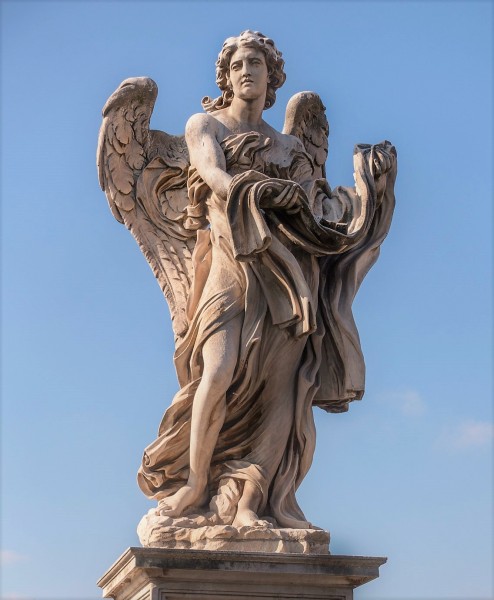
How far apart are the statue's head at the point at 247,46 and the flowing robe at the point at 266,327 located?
0.46 metres

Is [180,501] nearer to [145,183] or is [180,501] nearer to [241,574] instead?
[241,574]

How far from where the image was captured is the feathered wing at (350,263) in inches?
360

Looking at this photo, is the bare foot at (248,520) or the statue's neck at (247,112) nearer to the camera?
the bare foot at (248,520)

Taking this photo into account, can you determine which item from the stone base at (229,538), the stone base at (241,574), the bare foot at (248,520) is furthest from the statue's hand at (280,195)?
the stone base at (241,574)

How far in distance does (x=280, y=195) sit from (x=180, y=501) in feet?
6.76

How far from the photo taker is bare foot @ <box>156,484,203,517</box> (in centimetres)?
860

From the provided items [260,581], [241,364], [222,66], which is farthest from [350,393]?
[222,66]

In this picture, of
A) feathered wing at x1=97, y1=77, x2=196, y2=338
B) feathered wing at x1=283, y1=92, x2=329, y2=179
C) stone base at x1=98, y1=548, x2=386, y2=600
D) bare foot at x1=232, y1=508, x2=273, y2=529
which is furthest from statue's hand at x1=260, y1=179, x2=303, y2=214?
stone base at x1=98, y1=548, x2=386, y2=600

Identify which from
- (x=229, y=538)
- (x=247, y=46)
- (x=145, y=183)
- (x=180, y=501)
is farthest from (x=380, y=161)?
(x=229, y=538)

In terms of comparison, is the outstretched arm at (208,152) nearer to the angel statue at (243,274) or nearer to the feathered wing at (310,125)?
the angel statue at (243,274)

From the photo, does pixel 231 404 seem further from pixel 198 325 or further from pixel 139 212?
pixel 139 212

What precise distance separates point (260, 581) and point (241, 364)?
145 cm

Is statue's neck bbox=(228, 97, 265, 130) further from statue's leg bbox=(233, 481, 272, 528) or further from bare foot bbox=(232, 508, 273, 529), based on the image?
bare foot bbox=(232, 508, 273, 529)

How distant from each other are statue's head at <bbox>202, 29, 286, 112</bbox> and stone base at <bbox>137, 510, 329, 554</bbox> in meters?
3.01
